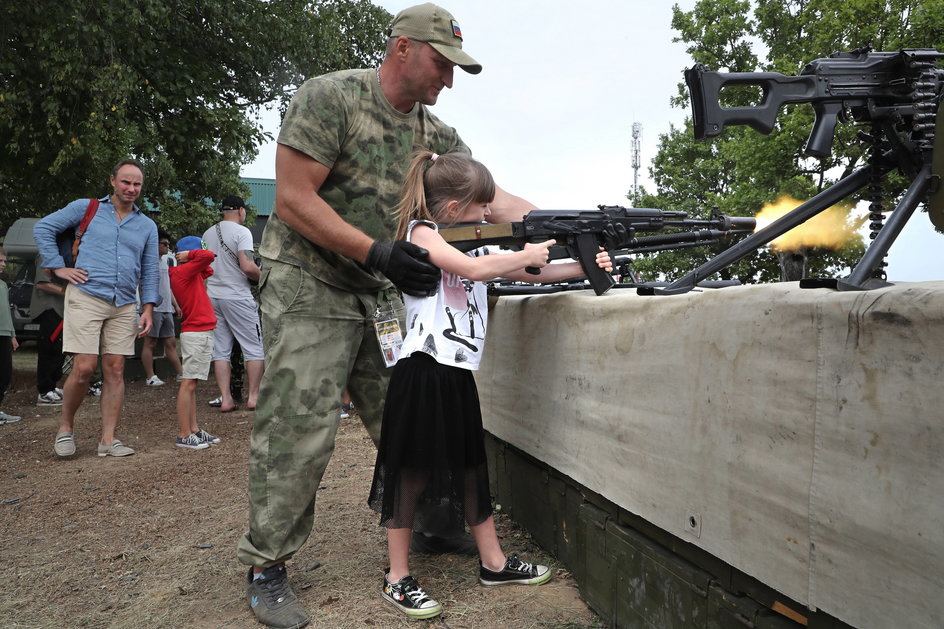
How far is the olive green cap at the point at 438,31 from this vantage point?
2840 millimetres

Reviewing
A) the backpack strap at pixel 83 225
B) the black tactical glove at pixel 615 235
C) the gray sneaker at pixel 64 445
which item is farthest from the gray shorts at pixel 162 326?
the black tactical glove at pixel 615 235

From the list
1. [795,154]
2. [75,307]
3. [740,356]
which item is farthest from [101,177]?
[795,154]

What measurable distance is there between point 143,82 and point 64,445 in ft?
21.6

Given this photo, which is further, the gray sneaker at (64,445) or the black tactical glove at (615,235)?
the gray sneaker at (64,445)

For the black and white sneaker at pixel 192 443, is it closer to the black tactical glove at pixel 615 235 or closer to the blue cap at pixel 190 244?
the blue cap at pixel 190 244

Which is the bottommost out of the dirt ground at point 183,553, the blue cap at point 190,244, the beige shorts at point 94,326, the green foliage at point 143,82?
the dirt ground at point 183,553

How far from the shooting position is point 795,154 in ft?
66.1

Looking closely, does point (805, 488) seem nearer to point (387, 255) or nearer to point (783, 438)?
point (783, 438)

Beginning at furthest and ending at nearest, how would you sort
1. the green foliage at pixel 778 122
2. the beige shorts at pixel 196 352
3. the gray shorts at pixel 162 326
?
the green foliage at pixel 778 122 → the gray shorts at pixel 162 326 → the beige shorts at pixel 196 352

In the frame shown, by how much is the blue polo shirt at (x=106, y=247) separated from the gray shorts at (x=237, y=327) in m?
1.37

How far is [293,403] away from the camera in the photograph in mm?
2953

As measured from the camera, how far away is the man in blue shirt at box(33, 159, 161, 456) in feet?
19.3

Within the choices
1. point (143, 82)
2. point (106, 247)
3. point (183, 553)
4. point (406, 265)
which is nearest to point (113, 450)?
point (106, 247)

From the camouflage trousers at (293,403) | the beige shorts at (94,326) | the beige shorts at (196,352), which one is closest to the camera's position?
the camouflage trousers at (293,403)
